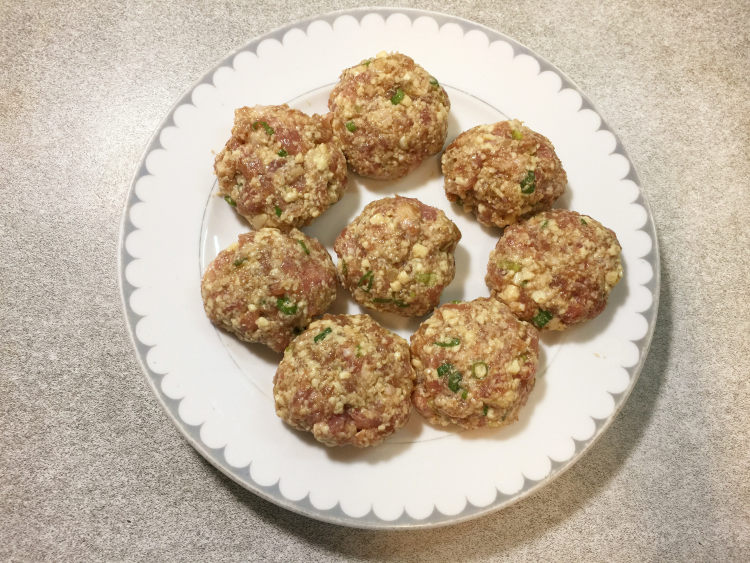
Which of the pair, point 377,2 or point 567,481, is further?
point 377,2

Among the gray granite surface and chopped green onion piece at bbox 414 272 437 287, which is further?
the gray granite surface

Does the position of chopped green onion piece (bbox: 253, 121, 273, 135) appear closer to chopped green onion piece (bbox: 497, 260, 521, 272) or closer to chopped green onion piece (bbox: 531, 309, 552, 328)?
chopped green onion piece (bbox: 497, 260, 521, 272)

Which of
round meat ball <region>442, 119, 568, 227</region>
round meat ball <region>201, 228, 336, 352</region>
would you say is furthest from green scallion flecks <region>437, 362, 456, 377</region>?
round meat ball <region>442, 119, 568, 227</region>

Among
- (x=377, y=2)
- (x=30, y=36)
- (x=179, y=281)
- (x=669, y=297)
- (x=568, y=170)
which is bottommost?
(x=669, y=297)

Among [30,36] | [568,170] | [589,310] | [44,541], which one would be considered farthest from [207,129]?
[44,541]

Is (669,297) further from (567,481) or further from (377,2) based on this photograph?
A: (377,2)

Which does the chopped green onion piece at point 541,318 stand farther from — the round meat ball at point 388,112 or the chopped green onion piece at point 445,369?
the round meat ball at point 388,112
